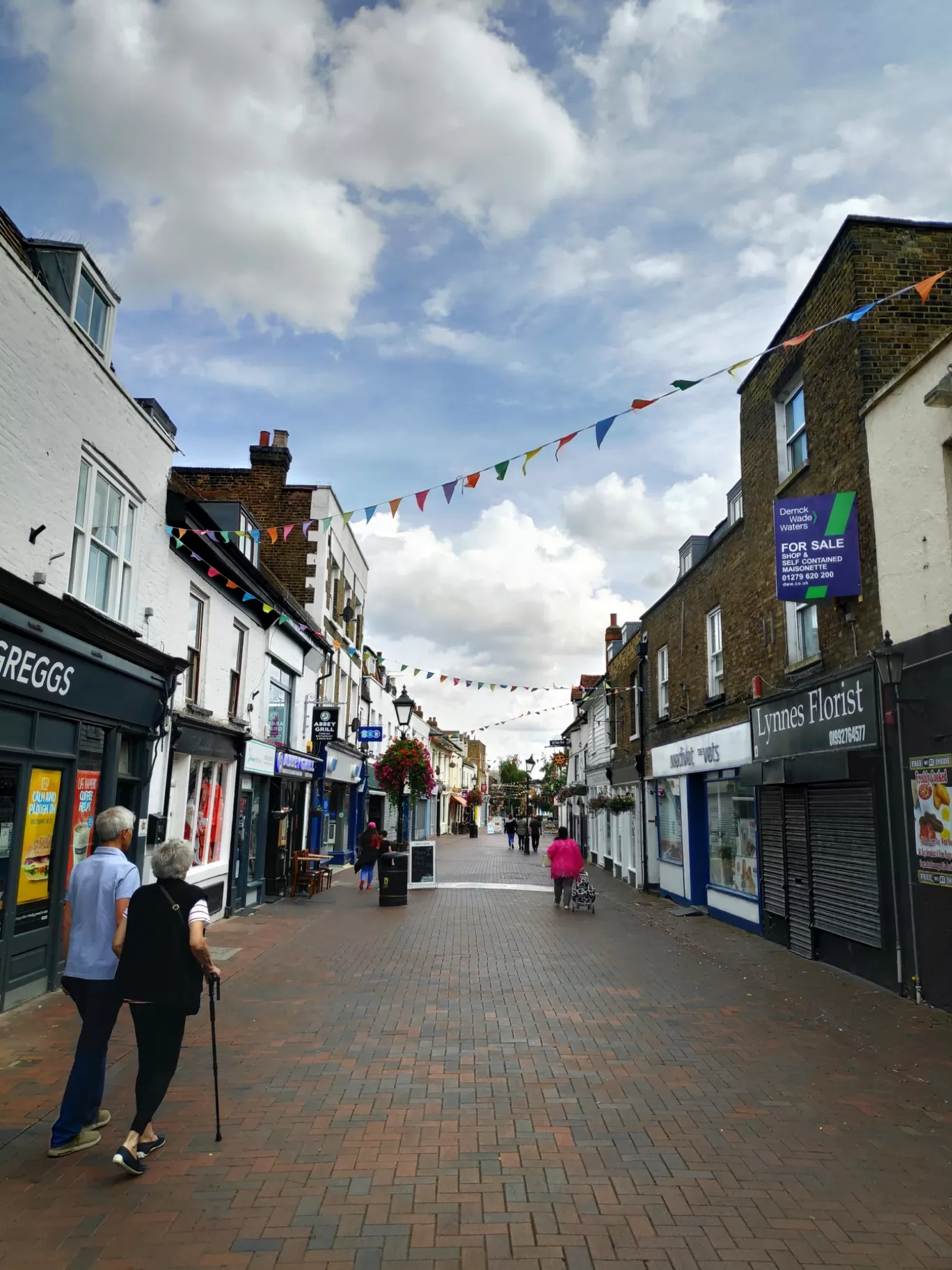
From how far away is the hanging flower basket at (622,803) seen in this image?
24312 mm

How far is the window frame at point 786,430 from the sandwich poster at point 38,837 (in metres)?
10.6

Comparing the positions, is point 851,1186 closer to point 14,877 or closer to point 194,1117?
point 194,1117

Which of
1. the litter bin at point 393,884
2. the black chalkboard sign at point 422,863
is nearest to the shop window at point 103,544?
the litter bin at point 393,884

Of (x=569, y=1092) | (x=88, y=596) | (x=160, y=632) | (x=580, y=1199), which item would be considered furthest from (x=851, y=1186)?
(x=160, y=632)

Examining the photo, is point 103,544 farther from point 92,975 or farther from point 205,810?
point 92,975

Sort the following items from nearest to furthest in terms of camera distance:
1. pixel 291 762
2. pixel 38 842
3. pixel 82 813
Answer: pixel 38 842 < pixel 82 813 < pixel 291 762

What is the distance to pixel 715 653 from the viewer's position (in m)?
17.1

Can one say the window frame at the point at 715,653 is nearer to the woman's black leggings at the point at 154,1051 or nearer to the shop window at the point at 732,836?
the shop window at the point at 732,836

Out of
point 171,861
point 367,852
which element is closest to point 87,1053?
point 171,861

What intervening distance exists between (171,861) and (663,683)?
17.6m

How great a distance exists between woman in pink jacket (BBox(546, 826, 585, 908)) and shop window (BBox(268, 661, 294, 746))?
20.6 ft

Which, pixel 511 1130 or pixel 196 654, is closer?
pixel 511 1130

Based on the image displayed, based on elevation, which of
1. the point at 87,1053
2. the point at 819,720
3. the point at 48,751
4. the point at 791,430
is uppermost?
the point at 791,430

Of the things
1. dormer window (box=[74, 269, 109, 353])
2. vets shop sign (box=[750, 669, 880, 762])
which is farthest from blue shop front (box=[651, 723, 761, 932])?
dormer window (box=[74, 269, 109, 353])
